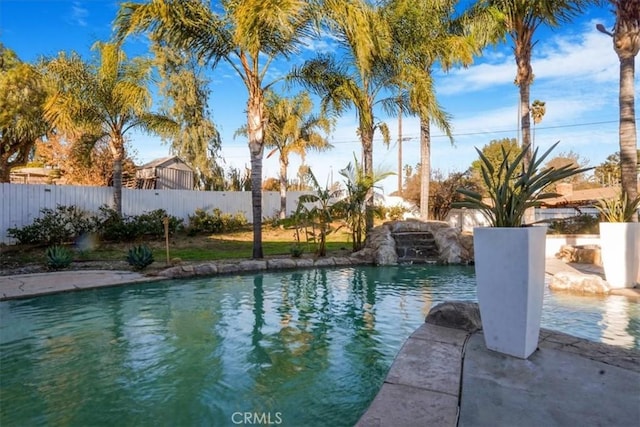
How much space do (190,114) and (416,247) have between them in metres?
18.1

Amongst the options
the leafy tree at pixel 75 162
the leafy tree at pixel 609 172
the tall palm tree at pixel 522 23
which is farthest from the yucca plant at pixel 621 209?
the leafy tree at pixel 609 172

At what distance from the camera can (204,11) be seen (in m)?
9.99

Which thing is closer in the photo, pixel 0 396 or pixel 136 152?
pixel 0 396

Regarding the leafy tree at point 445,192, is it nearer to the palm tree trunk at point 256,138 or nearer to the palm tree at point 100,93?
the palm tree trunk at point 256,138

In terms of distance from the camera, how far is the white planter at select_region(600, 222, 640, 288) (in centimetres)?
662

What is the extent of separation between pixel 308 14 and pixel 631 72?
7.81 metres

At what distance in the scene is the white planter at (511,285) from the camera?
295 centimetres

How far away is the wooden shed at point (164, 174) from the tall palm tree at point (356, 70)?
1390 cm

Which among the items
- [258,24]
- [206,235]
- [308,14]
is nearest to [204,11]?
[258,24]

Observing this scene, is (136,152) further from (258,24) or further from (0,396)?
A: (0,396)

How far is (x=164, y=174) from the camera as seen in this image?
23281mm

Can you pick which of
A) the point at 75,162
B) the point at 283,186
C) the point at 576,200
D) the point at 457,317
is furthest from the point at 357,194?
the point at 75,162

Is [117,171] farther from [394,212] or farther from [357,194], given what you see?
[394,212]

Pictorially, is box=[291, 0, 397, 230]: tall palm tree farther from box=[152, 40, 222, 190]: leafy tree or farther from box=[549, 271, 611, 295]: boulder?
box=[152, 40, 222, 190]: leafy tree
